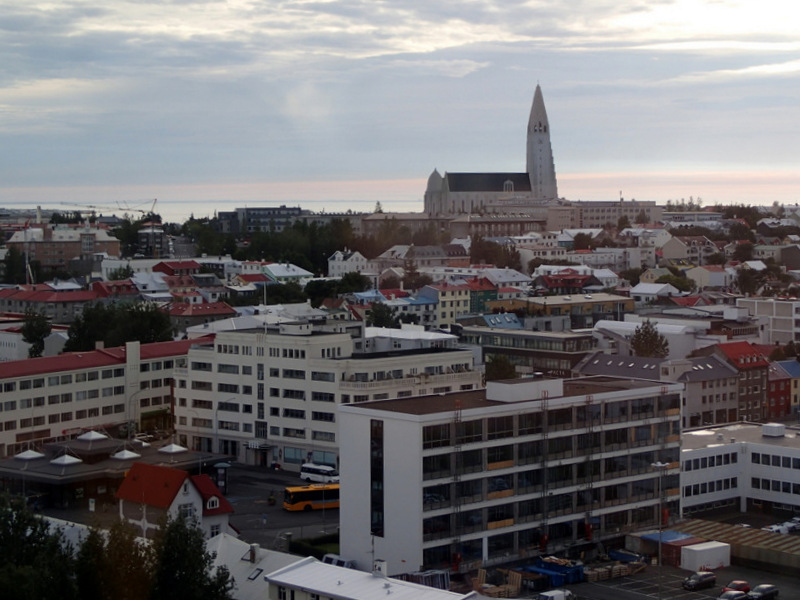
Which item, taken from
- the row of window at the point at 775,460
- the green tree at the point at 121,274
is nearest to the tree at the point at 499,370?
the row of window at the point at 775,460

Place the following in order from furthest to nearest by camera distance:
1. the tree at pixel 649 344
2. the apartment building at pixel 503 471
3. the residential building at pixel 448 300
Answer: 1. the residential building at pixel 448 300
2. the tree at pixel 649 344
3. the apartment building at pixel 503 471

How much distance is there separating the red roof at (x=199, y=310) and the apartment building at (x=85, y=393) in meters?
12.0

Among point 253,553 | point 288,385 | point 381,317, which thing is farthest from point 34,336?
point 253,553

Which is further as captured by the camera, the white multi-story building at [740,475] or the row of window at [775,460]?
the row of window at [775,460]

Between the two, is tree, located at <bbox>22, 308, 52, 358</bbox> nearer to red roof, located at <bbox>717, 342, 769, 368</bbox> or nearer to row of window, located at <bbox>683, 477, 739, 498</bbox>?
red roof, located at <bbox>717, 342, 769, 368</bbox>

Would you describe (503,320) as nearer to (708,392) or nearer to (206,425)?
(708,392)

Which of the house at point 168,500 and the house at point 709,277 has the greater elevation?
the house at point 709,277

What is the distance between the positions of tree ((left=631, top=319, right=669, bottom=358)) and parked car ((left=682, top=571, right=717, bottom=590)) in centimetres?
1528

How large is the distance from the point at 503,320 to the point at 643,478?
60.7 ft

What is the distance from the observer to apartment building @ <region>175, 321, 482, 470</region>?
69.8 ft

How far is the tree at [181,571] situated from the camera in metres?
11.9

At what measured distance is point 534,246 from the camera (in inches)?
2494

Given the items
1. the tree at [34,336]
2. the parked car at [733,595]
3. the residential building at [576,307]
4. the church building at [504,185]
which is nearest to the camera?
the parked car at [733,595]

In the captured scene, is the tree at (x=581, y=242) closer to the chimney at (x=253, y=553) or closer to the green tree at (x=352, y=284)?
the green tree at (x=352, y=284)
